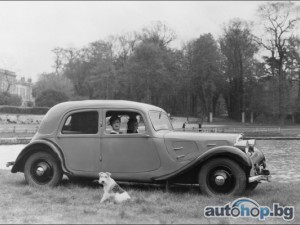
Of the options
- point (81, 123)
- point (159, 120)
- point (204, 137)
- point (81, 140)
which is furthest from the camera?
point (159, 120)

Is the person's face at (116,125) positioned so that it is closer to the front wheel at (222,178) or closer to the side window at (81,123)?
the side window at (81,123)

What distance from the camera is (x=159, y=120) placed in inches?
310

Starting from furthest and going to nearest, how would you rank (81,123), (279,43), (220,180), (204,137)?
(279,43), (81,123), (204,137), (220,180)

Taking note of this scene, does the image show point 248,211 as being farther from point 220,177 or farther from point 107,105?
point 107,105

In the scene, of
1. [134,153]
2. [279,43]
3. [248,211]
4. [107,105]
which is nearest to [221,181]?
[248,211]

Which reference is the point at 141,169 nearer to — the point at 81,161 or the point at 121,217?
the point at 81,161

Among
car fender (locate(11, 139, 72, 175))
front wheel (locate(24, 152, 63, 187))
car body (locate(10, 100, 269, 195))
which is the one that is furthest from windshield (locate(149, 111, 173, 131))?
front wheel (locate(24, 152, 63, 187))

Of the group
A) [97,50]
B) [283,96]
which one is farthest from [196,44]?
[97,50]

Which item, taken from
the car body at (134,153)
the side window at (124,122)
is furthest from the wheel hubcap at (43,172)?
the side window at (124,122)

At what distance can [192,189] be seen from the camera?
7.57 meters

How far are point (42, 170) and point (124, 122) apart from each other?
1.83 m

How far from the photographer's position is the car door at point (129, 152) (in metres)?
7.21

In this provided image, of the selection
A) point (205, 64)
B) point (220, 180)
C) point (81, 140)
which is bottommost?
point (220, 180)

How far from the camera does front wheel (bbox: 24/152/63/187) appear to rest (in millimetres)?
7668
